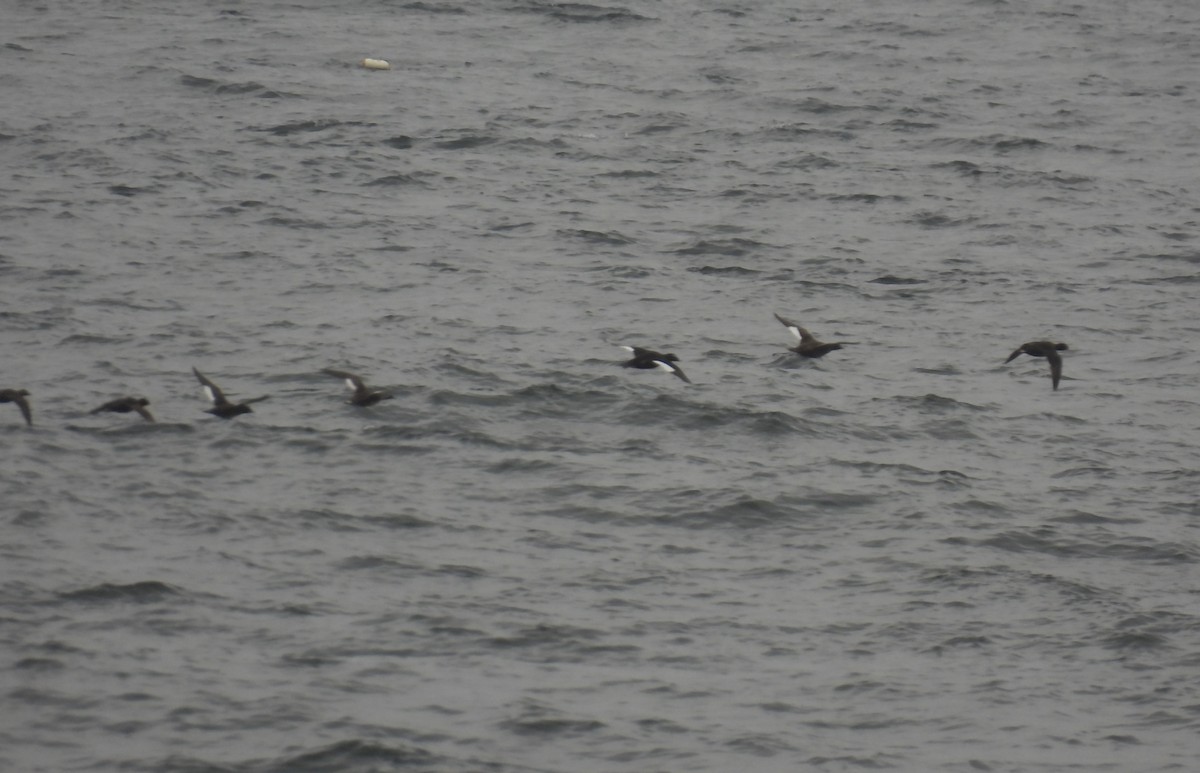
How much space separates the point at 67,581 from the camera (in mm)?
17094

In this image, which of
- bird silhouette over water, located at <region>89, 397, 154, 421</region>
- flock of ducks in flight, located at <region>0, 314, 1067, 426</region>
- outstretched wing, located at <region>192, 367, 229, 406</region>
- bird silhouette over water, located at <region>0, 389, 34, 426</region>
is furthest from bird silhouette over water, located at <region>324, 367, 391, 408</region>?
bird silhouette over water, located at <region>0, 389, 34, 426</region>

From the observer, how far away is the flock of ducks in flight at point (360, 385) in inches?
789

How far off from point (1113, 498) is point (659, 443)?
514 cm

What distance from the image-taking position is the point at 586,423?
22.2 metres

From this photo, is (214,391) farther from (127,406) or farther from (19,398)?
(19,398)

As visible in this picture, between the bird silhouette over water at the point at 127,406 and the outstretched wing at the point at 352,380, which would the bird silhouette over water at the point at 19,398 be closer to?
the bird silhouette over water at the point at 127,406

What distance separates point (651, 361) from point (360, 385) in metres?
3.48

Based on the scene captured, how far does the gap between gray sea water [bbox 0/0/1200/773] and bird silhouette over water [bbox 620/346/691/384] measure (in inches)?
23.7

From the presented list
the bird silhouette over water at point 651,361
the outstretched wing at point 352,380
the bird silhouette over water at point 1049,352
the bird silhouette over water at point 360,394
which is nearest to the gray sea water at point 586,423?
the bird silhouette over water at point 360,394

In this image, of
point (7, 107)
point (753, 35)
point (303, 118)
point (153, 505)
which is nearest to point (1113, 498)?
point (153, 505)

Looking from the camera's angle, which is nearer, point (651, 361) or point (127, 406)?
point (127, 406)

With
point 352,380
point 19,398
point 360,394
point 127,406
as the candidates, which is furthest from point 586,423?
point 19,398

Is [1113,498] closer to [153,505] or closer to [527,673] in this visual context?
[527,673]

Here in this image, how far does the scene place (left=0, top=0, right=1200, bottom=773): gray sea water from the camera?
15.9m
